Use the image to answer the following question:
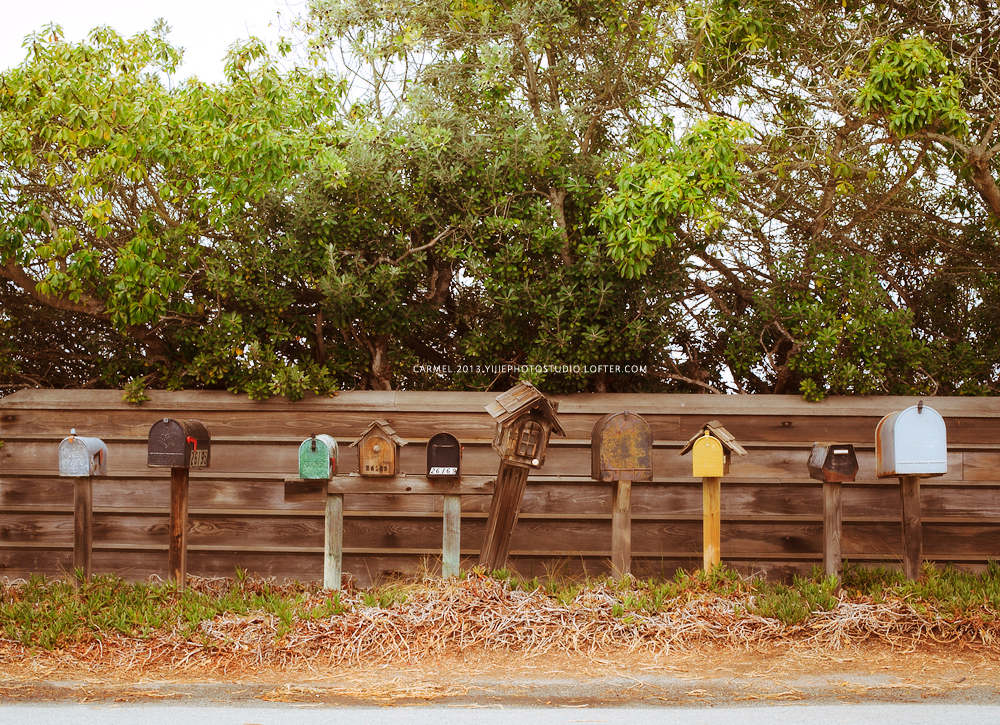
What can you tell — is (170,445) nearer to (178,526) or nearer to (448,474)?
(178,526)

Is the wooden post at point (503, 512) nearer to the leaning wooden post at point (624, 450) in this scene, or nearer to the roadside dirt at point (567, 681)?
the leaning wooden post at point (624, 450)

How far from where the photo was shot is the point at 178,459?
467 cm

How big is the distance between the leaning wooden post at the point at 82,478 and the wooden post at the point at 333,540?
1.62 m

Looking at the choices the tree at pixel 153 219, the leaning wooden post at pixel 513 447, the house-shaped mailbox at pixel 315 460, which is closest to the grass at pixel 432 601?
the leaning wooden post at pixel 513 447

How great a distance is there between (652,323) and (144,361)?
13.8ft

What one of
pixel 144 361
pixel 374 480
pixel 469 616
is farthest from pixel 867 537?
pixel 144 361

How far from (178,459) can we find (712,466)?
3.50 metres

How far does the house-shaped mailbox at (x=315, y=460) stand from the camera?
4609 mm

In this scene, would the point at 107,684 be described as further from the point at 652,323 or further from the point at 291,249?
the point at 652,323

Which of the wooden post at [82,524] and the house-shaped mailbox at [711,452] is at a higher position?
the house-shaped mailbox at [711,452]

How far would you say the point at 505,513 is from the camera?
15.6 ft

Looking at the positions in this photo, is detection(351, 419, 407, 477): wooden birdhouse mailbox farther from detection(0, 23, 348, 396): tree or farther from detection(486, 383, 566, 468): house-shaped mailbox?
detection(0, 23, 348, 396): tree

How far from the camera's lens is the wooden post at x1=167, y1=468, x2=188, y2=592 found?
4828 mm

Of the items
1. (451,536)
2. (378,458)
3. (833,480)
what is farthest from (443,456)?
(833,480)
